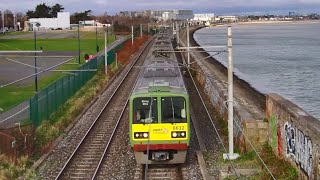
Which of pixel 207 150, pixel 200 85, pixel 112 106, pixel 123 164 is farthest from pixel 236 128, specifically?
pixel 200 85

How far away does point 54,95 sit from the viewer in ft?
88.3

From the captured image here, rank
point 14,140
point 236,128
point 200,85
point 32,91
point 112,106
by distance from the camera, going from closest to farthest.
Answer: point 14,140, point 236,128, point 112,106, point 32,91, point 200,85

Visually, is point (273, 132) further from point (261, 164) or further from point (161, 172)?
point (161, 172)

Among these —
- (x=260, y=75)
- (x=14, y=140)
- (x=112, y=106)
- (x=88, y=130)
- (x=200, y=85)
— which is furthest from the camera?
(x=260, y=75)

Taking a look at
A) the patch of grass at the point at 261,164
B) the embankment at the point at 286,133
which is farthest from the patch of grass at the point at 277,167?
the embankment at the point at 286,133

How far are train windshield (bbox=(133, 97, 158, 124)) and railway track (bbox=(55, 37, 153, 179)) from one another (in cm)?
219

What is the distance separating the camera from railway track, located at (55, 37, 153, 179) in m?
16.6

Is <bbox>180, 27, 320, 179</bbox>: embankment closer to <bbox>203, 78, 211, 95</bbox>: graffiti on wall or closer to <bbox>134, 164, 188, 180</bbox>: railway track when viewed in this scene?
<bbox>134, 164, 188, 180</bbox>: railway track

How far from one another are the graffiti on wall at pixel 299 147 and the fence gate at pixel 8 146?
9190 mm

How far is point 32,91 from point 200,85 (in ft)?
40.1

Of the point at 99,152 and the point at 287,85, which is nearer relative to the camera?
the point at 99,152

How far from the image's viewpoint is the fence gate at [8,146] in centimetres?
1783

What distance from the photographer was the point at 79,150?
63.3 feet

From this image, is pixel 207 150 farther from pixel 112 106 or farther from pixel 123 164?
pixel 112 106
